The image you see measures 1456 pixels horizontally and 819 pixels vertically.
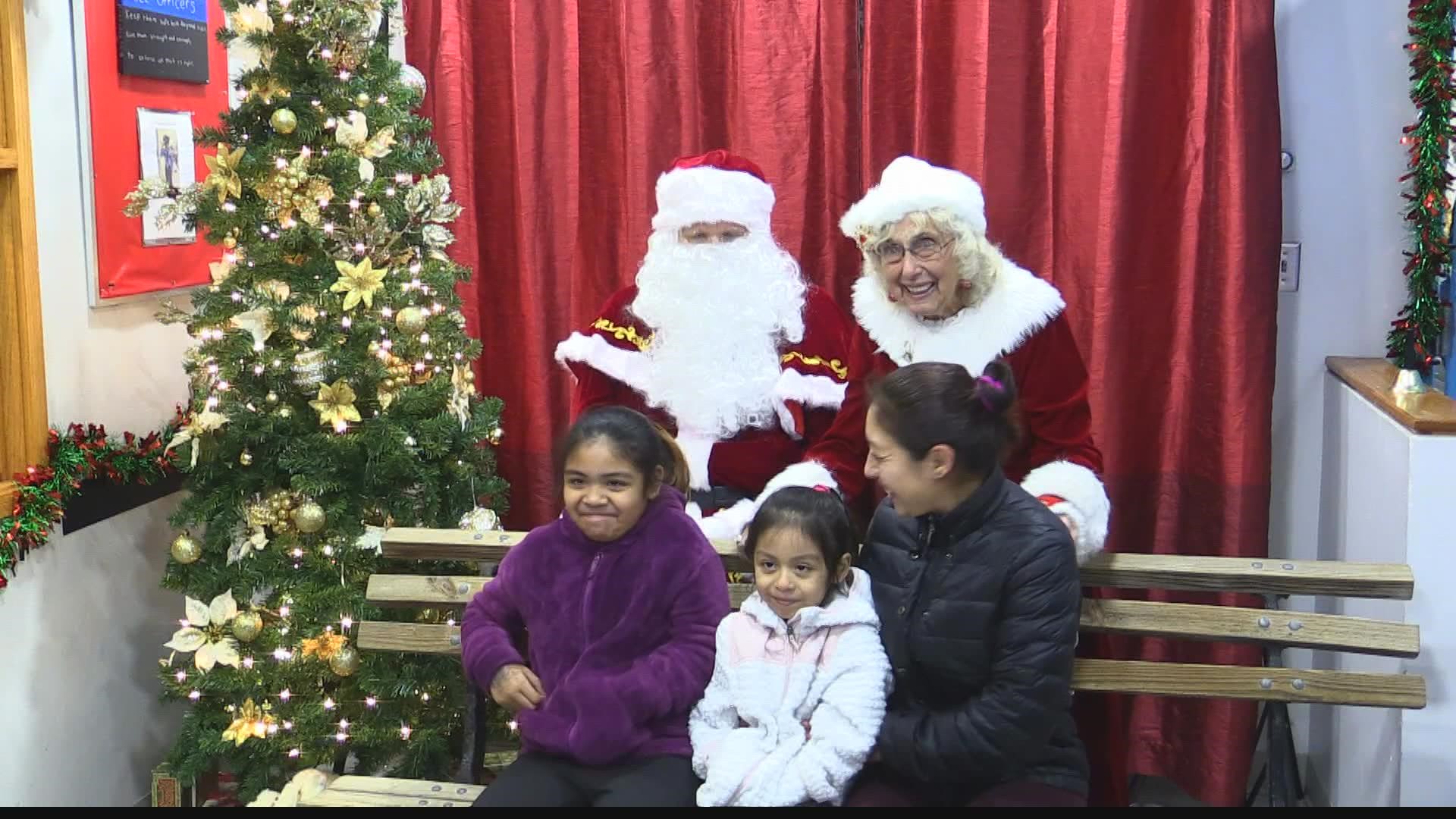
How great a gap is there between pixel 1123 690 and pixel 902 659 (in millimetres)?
572

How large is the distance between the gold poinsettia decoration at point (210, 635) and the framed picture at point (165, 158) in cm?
106

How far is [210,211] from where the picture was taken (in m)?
3.24

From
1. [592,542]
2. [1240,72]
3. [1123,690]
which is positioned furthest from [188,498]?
[1240,72]

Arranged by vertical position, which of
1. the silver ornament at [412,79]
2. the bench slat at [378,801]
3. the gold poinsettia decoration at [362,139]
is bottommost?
the bench slat at [378,801]

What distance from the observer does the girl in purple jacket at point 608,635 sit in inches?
92.7

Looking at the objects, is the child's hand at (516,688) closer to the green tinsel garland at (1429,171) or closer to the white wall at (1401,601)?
the white wall at (1401,601)

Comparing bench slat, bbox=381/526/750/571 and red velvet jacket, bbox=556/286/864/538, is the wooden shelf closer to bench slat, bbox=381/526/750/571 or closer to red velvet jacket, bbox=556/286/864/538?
red velvet jacket, bbox=556/286/864/538

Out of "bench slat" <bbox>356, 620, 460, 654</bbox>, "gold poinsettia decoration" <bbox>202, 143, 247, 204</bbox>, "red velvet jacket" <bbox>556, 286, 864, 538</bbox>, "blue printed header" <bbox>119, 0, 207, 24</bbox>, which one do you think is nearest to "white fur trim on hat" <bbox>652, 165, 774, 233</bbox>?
"red velvet jacket" <bbox>556, 286, 864, 538</bbox>

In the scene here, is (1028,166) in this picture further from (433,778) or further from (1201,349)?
(433,778)

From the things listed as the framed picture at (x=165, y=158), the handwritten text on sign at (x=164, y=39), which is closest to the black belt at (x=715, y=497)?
the framed picture at (x=165, y=158)

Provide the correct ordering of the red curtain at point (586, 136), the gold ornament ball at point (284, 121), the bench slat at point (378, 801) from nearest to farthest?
the bench slat at point (378, 801), the gold ornament ball at point (284, 121), the red curtain at point (586, 136)

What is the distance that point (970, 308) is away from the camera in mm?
2920

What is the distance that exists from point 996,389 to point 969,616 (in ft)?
1.29

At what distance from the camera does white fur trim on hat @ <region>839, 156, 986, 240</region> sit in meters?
2.88
